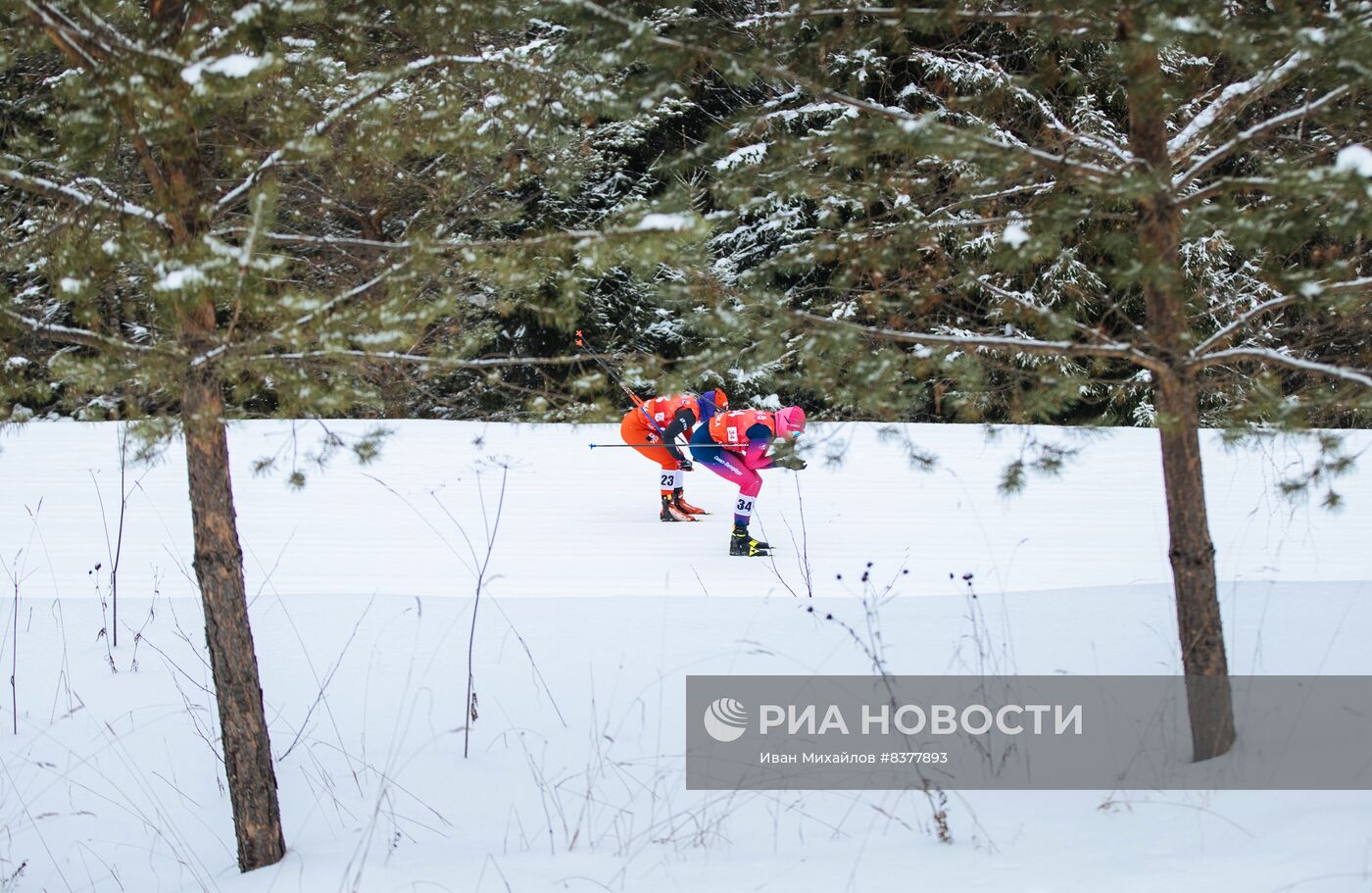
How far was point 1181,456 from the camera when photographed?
418cm

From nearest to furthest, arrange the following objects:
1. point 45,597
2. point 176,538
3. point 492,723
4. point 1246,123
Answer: point 1246,123, point 492,723, point 45,597, point 176,538

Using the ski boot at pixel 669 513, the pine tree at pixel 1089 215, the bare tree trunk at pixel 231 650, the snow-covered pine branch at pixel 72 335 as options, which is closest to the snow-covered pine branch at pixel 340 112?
the bare tree trunk at pixel 231 650

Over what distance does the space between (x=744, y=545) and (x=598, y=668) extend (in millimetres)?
2540

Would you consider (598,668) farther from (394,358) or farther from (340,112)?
(340,112)

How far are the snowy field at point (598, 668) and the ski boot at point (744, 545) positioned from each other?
124 mm

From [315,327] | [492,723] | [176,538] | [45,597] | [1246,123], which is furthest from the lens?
[176,538]

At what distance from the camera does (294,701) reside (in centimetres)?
578

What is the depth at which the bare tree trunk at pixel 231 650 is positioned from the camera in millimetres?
3998

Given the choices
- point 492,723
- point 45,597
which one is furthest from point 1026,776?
point 45,597

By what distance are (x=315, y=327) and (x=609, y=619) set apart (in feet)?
11.9

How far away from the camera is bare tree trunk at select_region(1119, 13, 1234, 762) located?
12.4 feet

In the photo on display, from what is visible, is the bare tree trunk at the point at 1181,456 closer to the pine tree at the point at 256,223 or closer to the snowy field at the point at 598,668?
the snowy field at the point at 598,668

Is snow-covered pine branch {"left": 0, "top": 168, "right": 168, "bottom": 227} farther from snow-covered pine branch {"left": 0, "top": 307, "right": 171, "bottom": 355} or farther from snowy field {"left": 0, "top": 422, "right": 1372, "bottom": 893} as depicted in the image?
snowy field {"left": 0, "top": 422, "right": 1372, "bottom": 893}

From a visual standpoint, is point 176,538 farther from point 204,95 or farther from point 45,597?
point 204,95
